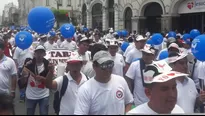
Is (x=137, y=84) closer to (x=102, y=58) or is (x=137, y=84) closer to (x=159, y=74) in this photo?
(x=102, y=58)

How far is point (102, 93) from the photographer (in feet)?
12.4

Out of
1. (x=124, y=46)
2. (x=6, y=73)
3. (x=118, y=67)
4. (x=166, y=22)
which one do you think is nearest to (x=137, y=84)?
(x=118, y=67)

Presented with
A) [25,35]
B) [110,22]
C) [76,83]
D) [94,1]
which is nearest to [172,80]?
[76,83]

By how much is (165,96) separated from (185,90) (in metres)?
1.41

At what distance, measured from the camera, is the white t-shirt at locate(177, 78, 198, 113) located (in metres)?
4.07

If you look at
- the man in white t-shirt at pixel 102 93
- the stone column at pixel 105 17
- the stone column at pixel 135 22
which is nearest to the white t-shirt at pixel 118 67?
the man in white t-shirt at pixel 102 93

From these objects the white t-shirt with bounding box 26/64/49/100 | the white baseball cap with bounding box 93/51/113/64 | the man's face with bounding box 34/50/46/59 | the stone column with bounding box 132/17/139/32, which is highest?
the stone column with bounding box 132/17/139/32

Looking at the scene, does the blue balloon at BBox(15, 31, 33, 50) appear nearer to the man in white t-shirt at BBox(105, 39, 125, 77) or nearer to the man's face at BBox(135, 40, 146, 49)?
the man in white t-shirt at BBox(105, 39, 125, 77)

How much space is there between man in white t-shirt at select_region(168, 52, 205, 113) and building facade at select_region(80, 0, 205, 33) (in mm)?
19938

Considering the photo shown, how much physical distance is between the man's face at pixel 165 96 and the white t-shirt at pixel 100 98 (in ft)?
3.25

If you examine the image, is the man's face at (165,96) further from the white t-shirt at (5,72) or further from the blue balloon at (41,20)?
the blue balloon at (41,20)

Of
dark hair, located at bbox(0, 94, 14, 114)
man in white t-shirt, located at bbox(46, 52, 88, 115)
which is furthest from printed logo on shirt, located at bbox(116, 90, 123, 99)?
dark hair, located at bbox(0, 94, 14, 114)

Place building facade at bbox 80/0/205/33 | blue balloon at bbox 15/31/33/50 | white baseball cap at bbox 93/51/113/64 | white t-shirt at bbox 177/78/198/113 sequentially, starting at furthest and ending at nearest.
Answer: building facade at bbox 80/0/205/33
blue balloon at bbox 15/31/33/50
white t-shirt at bbox 177/78/198/113
white baseball cap at bbox 93/51/113/64

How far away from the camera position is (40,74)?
577cm
